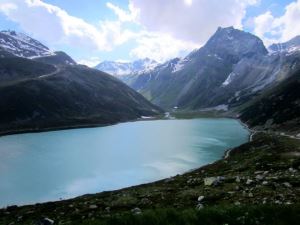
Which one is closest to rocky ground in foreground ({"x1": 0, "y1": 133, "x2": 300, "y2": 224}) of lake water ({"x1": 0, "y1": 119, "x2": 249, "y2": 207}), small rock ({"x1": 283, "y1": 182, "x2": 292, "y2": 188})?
small rock ({"x1": 283, "y1": 182, "x2": 292, "y2": 188})

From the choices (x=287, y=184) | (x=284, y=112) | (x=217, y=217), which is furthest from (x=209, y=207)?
(x=284, y=112)

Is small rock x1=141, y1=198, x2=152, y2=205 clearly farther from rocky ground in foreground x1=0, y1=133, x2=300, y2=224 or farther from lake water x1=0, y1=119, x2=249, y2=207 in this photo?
lake water x1=0, y1=119, x2=249, y2=207

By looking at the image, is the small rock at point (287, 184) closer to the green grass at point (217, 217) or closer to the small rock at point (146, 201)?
the small rock at point (146, 201)

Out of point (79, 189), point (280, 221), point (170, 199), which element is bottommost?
point (79, 189)

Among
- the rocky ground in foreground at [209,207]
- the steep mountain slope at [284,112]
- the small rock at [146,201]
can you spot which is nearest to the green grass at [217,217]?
the rocky ground in foreground at [209,207]

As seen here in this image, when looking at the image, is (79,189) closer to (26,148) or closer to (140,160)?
(140,160)

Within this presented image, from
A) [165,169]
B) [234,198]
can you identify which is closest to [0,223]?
[234,198]

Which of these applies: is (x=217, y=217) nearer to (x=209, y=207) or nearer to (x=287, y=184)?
(x=209, y=207)

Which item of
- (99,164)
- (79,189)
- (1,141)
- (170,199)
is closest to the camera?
(170,199)
